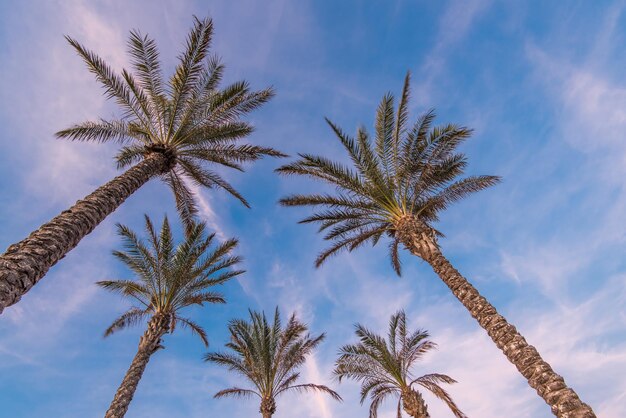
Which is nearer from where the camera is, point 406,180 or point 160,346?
point 406,180

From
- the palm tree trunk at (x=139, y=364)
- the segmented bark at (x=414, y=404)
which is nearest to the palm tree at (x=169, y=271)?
the palm tree trunk at (x=139, y=364)

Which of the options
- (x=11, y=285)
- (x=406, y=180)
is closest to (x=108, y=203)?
(x=11, y=285)

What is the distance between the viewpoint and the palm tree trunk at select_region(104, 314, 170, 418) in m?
10.7

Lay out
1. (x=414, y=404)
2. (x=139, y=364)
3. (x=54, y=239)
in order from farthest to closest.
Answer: (x=414, y=404), (x=139, y=364), (x=54, y=239)

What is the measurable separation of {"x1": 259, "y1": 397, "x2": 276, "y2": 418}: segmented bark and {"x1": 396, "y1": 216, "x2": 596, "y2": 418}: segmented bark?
11.9m

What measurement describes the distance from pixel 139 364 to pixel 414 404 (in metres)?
12.2

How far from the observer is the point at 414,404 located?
16422mm

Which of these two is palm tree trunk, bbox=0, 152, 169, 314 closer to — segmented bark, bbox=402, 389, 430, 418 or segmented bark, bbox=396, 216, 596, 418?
segmented bark, bbox=396, 216, 596, 418

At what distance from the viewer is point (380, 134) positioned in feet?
39.5

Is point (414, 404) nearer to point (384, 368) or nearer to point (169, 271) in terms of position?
point (384, 368)

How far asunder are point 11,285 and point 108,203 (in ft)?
9.08

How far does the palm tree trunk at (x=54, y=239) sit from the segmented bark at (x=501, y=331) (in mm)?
7828

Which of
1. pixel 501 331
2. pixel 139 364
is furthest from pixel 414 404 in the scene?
pixel 139 364

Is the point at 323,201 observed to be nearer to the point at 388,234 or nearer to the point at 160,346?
the point at 388,234
